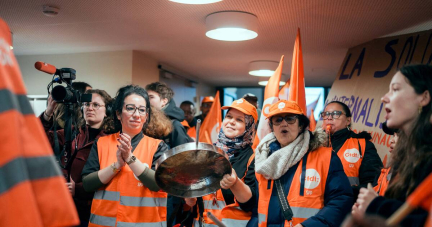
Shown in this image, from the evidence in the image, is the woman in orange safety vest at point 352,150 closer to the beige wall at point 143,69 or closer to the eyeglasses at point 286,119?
the eyeglasses at point 286,119

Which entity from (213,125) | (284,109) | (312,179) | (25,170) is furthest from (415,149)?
(213,125)

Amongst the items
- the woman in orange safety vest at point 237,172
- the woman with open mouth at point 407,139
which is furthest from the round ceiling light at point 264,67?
the woman with open mouth at point 407,139

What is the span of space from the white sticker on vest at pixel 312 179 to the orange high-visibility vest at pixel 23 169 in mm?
1419

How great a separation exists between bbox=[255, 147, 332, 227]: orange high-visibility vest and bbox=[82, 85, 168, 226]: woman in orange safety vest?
2.11ft

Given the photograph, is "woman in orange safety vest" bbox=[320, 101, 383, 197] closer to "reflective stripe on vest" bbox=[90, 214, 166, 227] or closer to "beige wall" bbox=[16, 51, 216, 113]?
"reflective stripe on vest" bbox=[90, 214, 166, 227]

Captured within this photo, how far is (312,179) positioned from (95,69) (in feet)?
18.2

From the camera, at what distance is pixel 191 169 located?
5.66 ft

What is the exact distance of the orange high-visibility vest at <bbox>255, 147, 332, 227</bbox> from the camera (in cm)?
190

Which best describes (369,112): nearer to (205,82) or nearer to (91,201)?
(91,201)

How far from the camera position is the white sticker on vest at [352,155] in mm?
3078

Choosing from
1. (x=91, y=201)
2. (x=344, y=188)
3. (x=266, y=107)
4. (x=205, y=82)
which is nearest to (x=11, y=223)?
(x=344, y=188)

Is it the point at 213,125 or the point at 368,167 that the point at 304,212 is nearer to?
the point at 368,167

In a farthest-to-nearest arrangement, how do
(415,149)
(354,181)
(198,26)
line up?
1. (198,26)
2. (354,181)
3. (415,149)

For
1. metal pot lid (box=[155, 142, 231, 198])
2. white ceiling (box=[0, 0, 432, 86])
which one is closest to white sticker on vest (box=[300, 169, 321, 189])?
metal pot lid (box=[155, 142, 231, 198])
